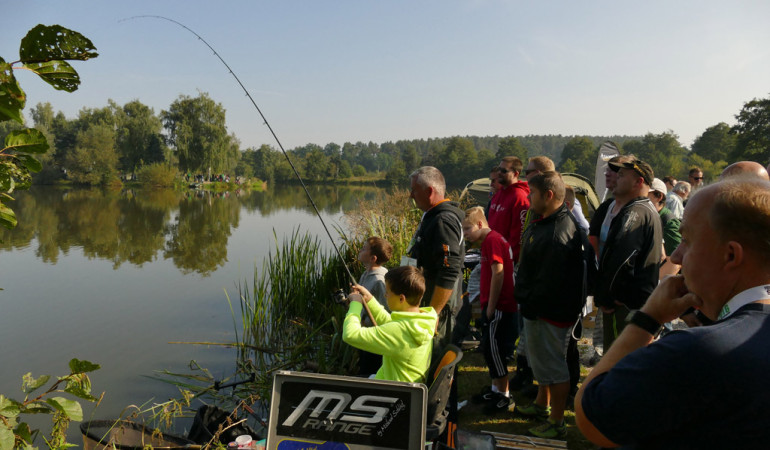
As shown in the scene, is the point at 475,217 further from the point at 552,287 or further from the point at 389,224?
the point at 389,224

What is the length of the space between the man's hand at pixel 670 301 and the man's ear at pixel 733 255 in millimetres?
132

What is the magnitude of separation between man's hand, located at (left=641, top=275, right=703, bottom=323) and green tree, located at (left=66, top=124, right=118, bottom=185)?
165ft

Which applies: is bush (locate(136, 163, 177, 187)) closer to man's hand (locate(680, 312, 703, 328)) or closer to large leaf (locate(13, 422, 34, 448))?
large leaf (locate(13, 422, 34, 448))

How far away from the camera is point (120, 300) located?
8.60m

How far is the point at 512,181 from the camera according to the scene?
14.6ft

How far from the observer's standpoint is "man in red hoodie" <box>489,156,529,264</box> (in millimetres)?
4387

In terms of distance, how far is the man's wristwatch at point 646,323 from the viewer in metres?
1.05

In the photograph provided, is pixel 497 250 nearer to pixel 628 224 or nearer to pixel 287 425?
pixel 628 224

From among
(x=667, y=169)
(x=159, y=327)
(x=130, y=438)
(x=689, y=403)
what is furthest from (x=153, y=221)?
(x=667, y=169)

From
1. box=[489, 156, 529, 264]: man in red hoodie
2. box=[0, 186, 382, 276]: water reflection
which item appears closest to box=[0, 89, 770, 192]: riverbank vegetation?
box=[0, 186, 382, 276]: water reflection

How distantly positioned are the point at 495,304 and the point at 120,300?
791 centimetres

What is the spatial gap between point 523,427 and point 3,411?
9.79 ft

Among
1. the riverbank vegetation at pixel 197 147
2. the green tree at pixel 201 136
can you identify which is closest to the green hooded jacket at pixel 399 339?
the riverbank vegetation at pixel 197 147

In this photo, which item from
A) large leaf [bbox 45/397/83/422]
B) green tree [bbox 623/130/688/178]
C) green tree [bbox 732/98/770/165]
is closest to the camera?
large leaf [bbox 45/397/83/422]
